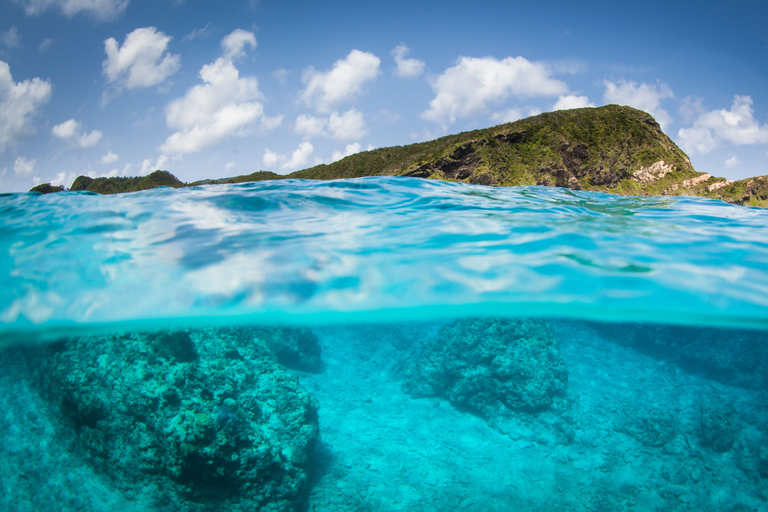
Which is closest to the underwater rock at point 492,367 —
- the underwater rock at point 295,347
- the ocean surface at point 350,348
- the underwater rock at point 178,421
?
the ocean surface at point 350,348

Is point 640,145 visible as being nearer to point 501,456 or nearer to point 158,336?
point 501,456

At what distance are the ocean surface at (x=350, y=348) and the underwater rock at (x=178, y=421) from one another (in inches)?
1.2

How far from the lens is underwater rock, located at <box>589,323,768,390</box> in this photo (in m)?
9.06

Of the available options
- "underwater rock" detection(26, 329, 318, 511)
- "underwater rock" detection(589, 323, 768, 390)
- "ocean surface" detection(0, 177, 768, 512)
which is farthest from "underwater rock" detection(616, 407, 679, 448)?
"underwater rock" detection(26, 329, 318, 511)

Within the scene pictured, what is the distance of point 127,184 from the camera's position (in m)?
34.3

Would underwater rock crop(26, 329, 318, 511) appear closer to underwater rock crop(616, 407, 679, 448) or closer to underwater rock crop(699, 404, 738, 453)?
underwater rock crop(616, 407, 679, 448)

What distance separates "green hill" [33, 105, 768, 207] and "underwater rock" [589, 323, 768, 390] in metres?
25.8

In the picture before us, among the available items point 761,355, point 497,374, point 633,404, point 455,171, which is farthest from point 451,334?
point 455,171

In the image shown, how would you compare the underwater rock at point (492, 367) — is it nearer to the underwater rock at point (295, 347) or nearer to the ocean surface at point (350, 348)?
the ocean surface at point (350, 348)

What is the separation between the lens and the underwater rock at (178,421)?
4199mm

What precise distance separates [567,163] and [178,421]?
42950mm

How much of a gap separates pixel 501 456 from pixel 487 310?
3.35 m

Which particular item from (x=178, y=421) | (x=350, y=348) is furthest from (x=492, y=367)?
(x=178, y=421)

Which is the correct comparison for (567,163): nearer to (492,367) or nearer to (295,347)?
(492,367)
